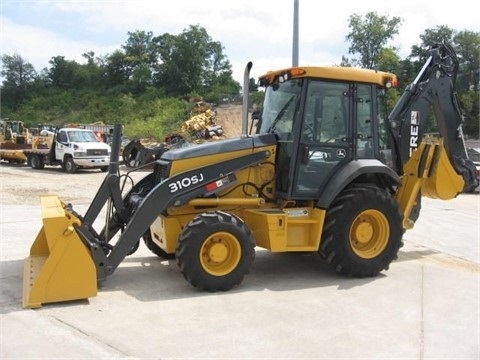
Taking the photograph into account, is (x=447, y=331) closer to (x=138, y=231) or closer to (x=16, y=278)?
(x=138, y=231)

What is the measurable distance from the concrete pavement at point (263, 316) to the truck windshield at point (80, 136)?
56.5 feet

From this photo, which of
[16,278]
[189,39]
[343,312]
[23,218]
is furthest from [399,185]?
[189,39]

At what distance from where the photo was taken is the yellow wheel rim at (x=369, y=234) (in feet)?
22.6

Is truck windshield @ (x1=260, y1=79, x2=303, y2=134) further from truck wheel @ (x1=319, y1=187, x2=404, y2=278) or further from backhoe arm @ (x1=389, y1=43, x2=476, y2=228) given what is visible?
backhoe arm @ (x1=389, y1=43, x2=476, y2=228)

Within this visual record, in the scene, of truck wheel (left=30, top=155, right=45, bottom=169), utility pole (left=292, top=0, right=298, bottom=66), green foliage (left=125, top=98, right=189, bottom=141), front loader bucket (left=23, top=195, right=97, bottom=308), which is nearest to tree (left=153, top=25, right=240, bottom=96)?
green foliage (left=125, top=98, right=189, bottom=141)

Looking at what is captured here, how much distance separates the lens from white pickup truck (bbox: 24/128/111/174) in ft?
77.5

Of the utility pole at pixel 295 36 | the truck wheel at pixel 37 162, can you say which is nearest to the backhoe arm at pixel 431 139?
the utility pole at pixel 295 36

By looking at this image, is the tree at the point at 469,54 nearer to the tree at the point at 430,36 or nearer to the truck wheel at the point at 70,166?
the tree at the point at 430,36

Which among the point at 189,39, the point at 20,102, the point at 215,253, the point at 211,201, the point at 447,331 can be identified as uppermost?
the point at 189,39

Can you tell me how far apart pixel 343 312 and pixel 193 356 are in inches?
73.3

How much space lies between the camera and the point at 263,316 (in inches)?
212

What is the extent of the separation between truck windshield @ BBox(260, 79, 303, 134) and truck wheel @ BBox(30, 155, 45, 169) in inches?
848

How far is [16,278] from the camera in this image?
6.42 m

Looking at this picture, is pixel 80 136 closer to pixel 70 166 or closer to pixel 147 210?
pixel 70 166
